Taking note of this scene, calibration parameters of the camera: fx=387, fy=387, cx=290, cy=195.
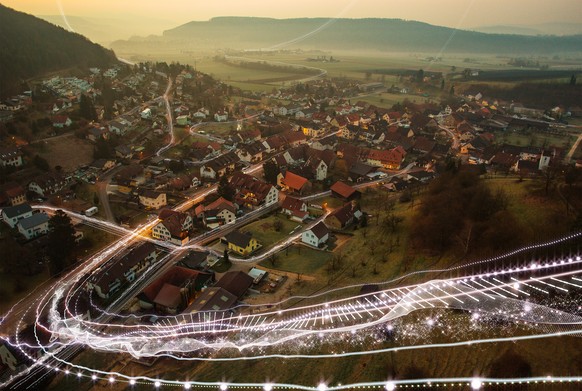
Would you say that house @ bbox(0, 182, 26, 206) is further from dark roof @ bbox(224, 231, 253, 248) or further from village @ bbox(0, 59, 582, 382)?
dark roof @ bbox(224, 231, 253, 248)

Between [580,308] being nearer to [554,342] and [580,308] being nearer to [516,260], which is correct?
[554,342]

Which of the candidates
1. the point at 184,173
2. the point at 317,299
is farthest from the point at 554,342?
the point at 184,173

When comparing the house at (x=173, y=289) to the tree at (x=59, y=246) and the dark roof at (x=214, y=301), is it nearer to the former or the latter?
the dark roof at (x=214, y=301)

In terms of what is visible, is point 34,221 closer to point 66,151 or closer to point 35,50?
point 66,151

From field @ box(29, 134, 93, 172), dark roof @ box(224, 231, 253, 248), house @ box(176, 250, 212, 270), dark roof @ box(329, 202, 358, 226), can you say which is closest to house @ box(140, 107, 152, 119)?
field @ box(29, 134, 93, 172)

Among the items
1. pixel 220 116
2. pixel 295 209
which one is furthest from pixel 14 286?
pixel 220 116

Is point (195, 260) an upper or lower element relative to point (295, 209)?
lower

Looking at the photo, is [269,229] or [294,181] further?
[294,181]
